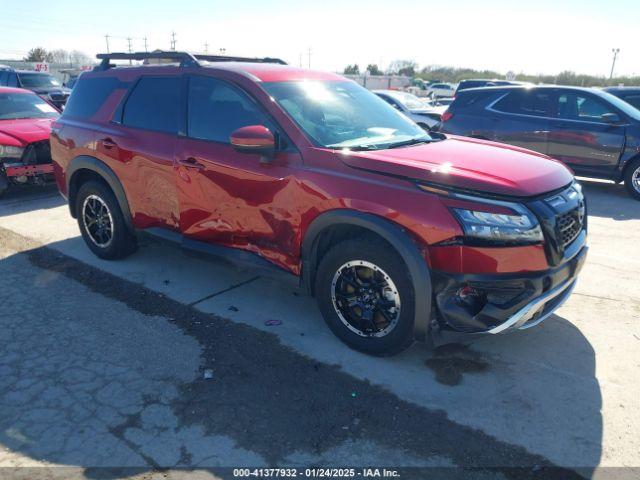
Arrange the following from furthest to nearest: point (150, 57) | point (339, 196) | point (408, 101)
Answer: point (408, 101)
point (150, 57)
point (339, 196)

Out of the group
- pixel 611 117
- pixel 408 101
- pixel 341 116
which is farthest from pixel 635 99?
pixel 341 116

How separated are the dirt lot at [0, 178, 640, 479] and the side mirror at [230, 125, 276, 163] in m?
1.38

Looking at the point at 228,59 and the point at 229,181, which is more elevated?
the point at 228,59

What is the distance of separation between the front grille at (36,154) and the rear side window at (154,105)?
369 centimetres

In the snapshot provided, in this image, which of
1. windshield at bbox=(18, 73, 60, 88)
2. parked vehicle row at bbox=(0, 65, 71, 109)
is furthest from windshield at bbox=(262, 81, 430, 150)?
windshield at bbox=(18, 73, 60, 88)

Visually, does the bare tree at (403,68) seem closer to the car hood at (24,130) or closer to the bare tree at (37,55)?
the bare tree at (37,55)

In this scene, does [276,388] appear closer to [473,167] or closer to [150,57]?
[473,167]

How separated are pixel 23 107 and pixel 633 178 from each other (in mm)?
10188

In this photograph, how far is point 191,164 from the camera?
4.25m

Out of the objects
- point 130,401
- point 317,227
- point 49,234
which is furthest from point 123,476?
point 49,234

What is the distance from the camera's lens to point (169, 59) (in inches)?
191

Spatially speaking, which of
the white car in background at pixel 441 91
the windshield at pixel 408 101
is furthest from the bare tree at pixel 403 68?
the windshield at pixel 408 101

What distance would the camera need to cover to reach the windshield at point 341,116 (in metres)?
3.84

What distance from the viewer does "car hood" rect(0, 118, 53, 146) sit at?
768 cm
